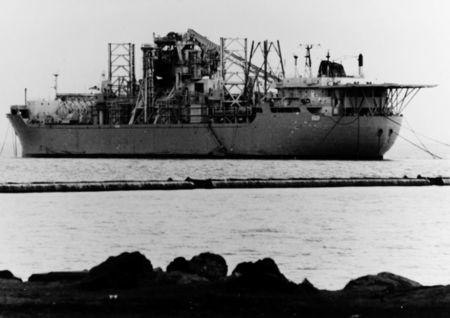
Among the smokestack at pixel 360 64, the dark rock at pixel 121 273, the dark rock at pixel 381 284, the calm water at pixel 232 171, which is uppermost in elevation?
the smokestack at pixel 360 64

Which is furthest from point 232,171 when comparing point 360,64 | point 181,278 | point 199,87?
point 181,278

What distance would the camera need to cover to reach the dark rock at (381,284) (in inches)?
466

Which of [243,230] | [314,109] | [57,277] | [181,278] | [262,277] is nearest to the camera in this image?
[262,277]

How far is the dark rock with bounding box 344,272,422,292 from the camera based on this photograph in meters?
11.8

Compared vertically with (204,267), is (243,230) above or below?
below

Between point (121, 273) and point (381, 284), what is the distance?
11.2 feet

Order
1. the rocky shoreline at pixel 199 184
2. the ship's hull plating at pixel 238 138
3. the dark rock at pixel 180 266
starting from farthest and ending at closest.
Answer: the ship's hull plating at pixel 238 138 < the rocky shoreline at pixel 199 184 < the dark rock at pixel 180 266

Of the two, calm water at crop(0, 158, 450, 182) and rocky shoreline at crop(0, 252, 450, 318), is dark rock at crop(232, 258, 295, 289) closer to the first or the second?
rocky shoreline at crop(0, 252, 450, 318)

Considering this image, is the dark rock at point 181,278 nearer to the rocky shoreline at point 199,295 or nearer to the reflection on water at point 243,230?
the rocky shoreline at point 199,295

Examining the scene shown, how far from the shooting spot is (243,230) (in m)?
21.8

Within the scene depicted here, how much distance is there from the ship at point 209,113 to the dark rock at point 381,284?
54.9 metres

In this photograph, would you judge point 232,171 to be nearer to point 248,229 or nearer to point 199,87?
point 199,87

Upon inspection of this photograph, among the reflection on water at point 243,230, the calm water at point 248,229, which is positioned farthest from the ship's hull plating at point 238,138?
the reflection on water at point 243,230

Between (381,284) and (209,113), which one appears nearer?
(381,284)
